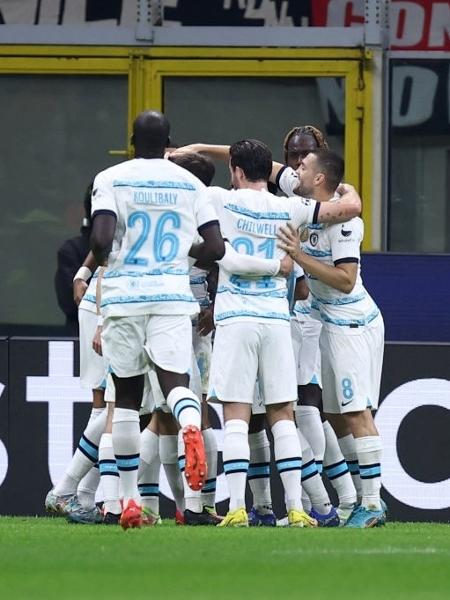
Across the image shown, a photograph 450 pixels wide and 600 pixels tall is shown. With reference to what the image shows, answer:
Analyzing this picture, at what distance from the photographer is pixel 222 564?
6.88 m

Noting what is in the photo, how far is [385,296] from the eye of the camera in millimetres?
11828

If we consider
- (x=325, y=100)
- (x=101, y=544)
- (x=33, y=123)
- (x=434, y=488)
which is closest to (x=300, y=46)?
(x=325, y=100)

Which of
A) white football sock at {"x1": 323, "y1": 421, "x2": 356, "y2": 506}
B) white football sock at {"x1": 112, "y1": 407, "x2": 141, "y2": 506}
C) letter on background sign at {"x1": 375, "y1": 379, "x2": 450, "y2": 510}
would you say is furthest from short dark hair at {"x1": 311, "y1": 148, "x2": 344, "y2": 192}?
letter on background sign at {"x1": 375, "y1": 379, "x2": 450, "y2": 510}

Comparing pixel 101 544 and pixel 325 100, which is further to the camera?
pixel 325 100

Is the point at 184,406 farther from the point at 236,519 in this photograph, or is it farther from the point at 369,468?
the point at 369,468

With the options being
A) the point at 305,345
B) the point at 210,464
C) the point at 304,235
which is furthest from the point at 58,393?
the point at 304,235

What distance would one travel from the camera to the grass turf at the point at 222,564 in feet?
20.3

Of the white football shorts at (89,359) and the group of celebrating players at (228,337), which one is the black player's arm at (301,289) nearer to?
the group of celebrating players at (228,337)

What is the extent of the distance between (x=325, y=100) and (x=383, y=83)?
1.46 ft

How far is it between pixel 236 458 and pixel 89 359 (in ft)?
5.29

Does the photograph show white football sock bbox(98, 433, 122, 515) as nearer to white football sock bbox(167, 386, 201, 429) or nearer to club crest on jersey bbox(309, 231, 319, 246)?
white football sock bbox(167, 386, 201, 429)

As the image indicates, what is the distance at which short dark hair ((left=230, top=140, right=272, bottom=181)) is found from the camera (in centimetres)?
886

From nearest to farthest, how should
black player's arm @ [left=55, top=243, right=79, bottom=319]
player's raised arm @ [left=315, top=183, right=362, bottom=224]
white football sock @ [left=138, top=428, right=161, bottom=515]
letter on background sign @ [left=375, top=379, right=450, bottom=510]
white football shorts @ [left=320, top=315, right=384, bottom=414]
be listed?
player's raised arm @ [left=315, top=183, right=362, bottom=224], white football shorts @ [left=320, top=315, right=384, bottom=414], white football sock @ [left=138, top=428, right=161, bottom=515], letter on background sign @ [left=375, top=379, right=450, bottom=510], black player's arm @ [left=55, top=243, right=79, bottom=319]

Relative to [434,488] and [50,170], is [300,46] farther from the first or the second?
[434,488]
